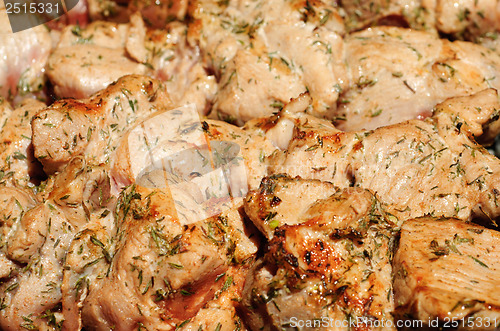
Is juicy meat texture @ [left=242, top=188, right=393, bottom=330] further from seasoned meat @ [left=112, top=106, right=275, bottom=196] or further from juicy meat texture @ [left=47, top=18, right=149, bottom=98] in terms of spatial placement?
juicy meat texture @ [left=47, top=18, right=149, bottom=98]

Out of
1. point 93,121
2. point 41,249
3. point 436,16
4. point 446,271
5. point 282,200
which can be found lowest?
point 41,249

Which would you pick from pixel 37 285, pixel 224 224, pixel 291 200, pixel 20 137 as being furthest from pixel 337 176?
pixel 20 137

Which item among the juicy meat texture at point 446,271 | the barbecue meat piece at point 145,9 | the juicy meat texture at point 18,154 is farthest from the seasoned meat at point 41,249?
the juicy meat texture at point 446,271

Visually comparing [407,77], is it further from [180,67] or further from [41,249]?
[41,249]

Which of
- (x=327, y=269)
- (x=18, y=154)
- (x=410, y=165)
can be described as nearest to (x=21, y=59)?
(x=18, y=154)

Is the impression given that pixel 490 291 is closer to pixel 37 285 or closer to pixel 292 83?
pixel 292 83

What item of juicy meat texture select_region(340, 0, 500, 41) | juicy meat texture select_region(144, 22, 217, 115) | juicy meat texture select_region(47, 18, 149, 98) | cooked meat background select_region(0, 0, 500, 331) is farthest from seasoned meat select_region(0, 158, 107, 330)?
juicy meat texture select_region(340, 0, 500, 41)
